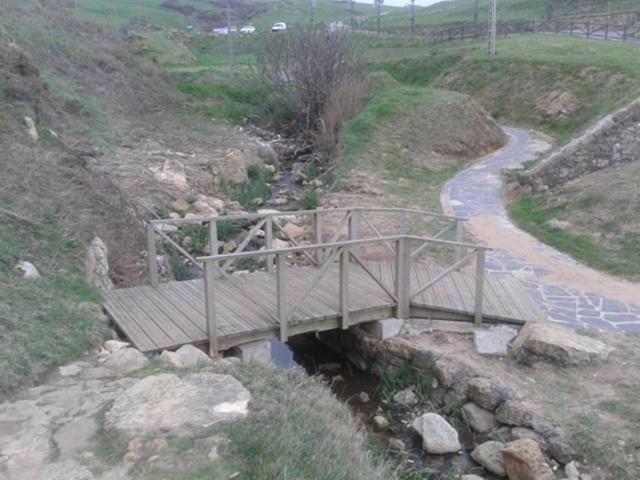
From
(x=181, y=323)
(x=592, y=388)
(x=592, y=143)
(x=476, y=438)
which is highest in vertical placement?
(x=592, y=143)

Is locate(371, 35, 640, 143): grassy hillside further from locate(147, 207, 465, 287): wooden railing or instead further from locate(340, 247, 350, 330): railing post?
locate(340, 247, 350, 330): railing post

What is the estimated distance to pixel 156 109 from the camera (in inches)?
1048

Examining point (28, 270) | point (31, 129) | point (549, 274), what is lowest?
point (549, 274)

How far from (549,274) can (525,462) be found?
4.92m

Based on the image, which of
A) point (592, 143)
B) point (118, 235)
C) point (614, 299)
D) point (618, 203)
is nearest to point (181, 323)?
point (118, 235)

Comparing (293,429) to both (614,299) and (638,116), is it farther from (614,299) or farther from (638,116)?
(638,116)

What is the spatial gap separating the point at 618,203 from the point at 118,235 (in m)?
9.05

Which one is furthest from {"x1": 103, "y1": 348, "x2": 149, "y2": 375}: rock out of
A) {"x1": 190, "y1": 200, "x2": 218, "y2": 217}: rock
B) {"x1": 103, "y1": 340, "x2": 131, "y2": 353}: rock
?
{"x1": 190, "y1": 200, "x2": 218, "y2": 217}: rock

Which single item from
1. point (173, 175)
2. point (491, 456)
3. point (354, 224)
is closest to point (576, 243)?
point (354, 224)

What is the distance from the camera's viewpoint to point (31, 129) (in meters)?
13.2

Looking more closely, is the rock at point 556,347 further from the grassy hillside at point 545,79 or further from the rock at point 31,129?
the grassy hillside at point 545,79

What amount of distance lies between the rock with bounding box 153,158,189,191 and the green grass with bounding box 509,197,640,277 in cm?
820

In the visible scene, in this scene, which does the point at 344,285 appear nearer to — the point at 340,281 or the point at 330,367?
the point at 340,281

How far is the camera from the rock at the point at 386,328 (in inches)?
357
